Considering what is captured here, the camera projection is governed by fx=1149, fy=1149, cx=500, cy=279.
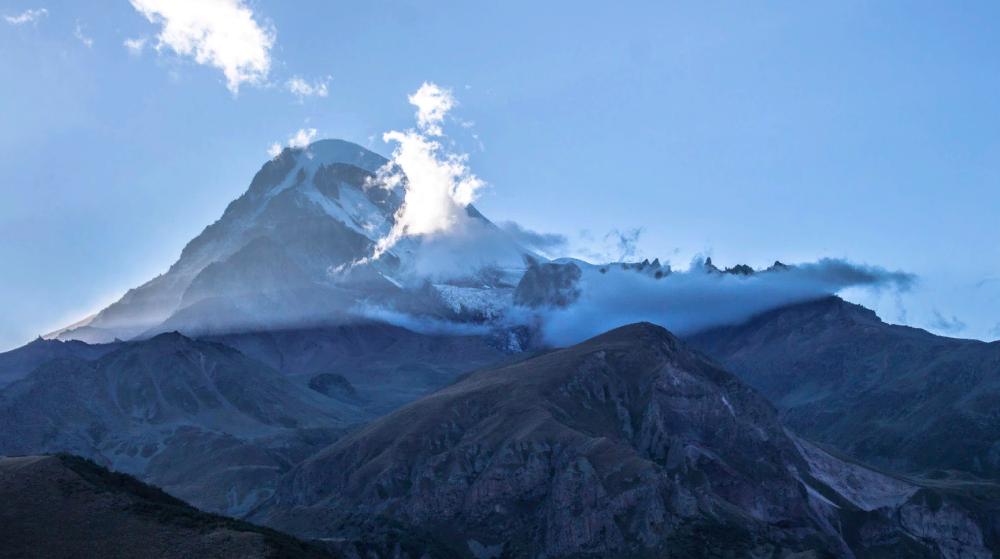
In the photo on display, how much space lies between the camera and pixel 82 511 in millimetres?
140625

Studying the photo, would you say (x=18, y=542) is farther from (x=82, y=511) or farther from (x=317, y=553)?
(x=317, y=553)

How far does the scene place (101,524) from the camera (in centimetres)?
13812

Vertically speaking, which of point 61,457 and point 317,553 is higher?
point 61,457

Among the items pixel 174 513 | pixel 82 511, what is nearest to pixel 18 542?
pixel 82 511

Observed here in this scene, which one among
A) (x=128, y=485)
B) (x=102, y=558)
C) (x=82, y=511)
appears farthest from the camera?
(x=128, y=485)

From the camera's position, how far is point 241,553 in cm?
13288

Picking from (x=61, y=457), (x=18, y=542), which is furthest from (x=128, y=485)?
(x=18, y=542)

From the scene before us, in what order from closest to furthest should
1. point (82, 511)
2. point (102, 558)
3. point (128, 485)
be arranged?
point (102, 558), point (82, 511), point (128, 485)

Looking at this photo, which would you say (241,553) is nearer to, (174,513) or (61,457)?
(174,513)

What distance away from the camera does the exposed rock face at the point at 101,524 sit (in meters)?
133

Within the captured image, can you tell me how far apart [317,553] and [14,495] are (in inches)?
1502

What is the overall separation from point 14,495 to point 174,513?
19.7 meters

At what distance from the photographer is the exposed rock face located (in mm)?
132625

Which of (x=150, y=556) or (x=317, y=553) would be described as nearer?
(x=150, y=556)
